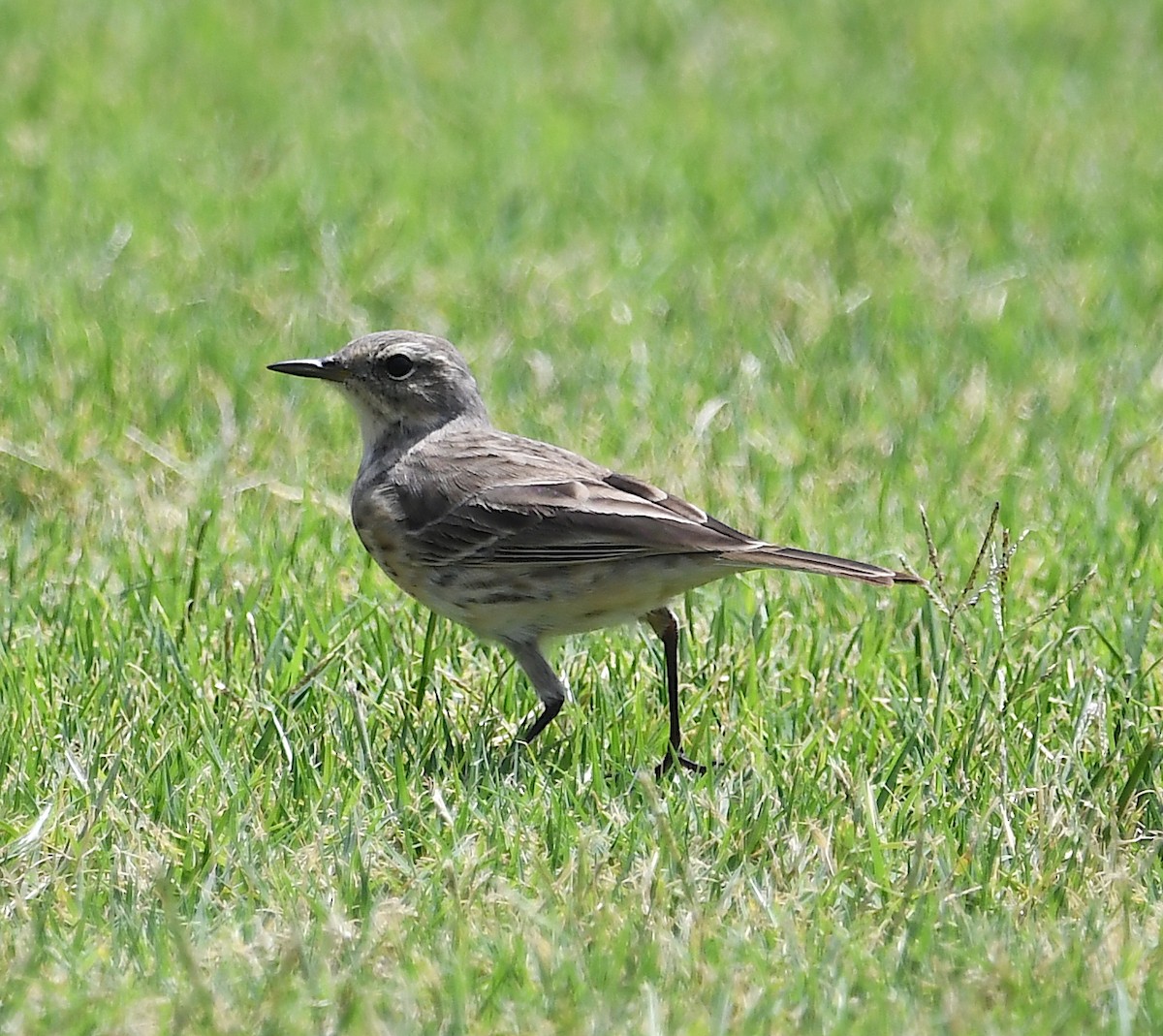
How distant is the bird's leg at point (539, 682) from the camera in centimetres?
537

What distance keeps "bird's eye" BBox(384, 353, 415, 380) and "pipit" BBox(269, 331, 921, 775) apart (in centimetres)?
25

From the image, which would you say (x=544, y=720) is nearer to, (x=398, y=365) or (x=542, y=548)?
(x=542, y=548)

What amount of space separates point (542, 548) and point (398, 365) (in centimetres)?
90

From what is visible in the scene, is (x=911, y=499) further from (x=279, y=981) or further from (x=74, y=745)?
(x=279, y=981)

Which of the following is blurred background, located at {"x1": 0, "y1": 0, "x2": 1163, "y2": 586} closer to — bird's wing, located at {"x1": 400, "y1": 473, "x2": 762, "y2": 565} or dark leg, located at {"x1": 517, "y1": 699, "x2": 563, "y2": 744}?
bird's wing, located at {"x1": 400, "y1": 473, "x2": 762, "y2": 565}

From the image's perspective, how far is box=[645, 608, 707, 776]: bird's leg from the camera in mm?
5223

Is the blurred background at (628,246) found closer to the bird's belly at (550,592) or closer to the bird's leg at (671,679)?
the bird's leg at (671,679)

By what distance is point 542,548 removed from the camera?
5445mm

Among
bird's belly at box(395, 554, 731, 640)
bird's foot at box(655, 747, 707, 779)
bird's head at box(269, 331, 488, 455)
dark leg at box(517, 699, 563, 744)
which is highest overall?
bird's head at box(269, 331, 488, 455)

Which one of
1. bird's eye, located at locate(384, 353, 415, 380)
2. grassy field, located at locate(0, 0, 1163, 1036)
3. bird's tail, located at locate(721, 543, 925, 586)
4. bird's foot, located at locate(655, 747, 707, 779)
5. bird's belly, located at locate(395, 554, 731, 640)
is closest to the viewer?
grassy field, located at locate(0, 0, 1163, 1036)

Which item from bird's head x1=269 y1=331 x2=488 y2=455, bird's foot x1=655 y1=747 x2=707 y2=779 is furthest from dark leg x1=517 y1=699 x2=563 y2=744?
bird's head x1=269 y1=331 x2=488 y2=455

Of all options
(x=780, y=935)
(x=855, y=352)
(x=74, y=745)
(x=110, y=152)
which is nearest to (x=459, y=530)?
(x=74, y=745)

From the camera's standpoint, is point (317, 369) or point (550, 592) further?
point (317, 369)

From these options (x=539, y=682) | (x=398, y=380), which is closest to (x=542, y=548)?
(x=539, y=682)
